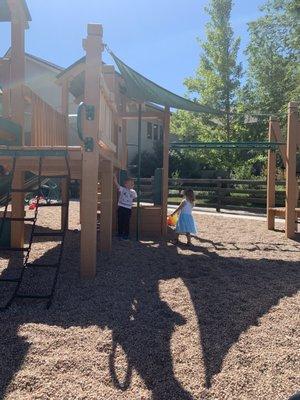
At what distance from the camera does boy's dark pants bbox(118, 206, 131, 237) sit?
8.69 m

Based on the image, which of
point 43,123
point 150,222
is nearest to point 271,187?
point 150,222

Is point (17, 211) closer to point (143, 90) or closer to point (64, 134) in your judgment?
point (64, 134)

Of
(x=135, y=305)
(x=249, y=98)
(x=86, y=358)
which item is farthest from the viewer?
(x=249, y=98)

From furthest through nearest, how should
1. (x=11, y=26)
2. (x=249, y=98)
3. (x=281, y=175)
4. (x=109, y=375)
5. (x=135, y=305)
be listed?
(x=249, y=98) → (x=281, y=175) → (x=11, y=26) → (x=135, y=305) → (x=109, y=375)

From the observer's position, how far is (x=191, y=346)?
3.38 metres

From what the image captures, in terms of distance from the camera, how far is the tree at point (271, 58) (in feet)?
74.2

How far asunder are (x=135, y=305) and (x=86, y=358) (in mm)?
1295

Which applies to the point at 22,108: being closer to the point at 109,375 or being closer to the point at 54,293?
the point at 54,293

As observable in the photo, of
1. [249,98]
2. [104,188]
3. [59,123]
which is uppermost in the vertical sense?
[249,98]

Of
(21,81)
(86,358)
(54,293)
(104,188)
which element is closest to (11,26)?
(21,81)

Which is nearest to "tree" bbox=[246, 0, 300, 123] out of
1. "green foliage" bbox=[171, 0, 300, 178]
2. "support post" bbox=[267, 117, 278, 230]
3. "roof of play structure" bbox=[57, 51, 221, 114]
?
"green foliage" bbox=[171, 0, 300, 178]

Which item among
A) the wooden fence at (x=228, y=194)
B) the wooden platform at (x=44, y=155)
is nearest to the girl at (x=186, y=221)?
the wooden platform at (x=44, y=155)

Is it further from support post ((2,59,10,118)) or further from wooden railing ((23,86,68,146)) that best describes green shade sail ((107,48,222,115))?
support post ((2,59,10,118))

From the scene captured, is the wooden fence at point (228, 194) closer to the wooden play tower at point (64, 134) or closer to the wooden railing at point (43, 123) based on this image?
the wooden play tower at point (64, 134)
